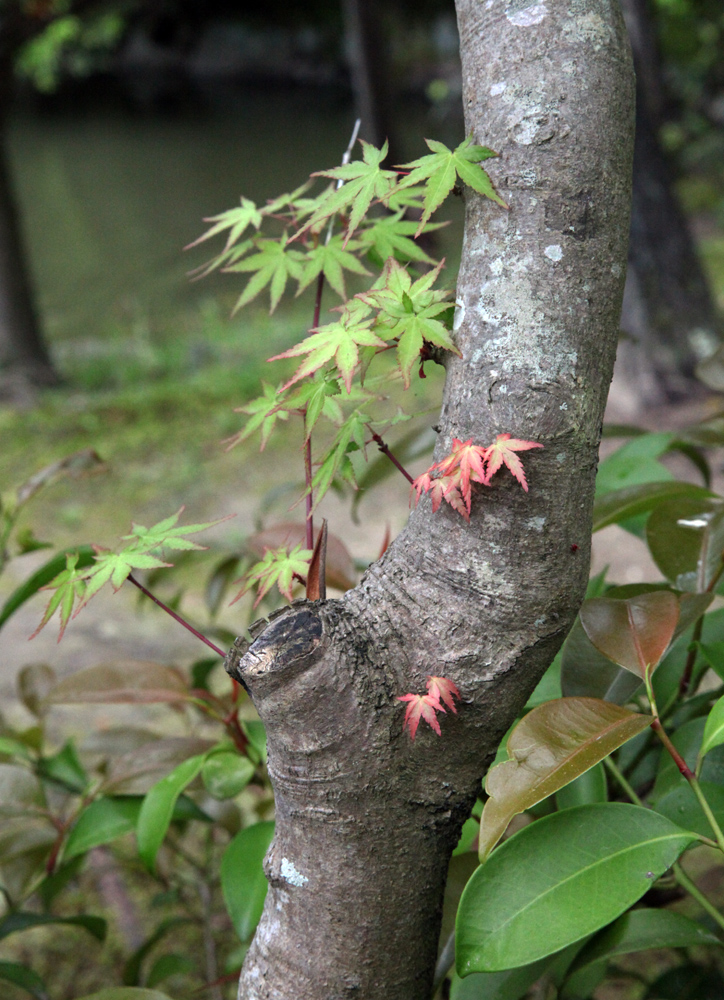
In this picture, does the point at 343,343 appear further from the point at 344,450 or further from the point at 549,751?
the point at 549,751

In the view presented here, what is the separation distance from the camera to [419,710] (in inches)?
29.5

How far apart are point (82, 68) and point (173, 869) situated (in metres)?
16.4

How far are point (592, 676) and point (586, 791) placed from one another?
0.12m

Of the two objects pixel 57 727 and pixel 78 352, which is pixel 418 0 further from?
pixel 57 727

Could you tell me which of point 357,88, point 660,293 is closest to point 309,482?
point 660,293

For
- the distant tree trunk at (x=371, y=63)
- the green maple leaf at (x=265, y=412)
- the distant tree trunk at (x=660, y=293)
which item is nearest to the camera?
the green maple leaf at (x=265, y=412)

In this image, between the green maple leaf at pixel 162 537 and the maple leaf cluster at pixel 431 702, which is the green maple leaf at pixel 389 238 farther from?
the maple leaf cluster at pixel 431 702

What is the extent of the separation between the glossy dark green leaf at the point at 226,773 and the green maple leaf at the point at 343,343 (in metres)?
0.49

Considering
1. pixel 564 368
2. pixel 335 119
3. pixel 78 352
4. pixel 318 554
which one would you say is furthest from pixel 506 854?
pixel 335 119

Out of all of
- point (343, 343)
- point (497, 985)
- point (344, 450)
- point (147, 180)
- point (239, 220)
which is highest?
point (147, 180)

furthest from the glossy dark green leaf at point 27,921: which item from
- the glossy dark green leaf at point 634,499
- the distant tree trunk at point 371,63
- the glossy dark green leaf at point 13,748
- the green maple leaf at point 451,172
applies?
the distant tree trunk at point 371,63

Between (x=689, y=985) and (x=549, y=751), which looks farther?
(x=689, y=985)

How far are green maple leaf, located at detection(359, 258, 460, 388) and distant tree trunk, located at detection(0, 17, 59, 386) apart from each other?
3.61 m

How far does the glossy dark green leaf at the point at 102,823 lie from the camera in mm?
1080
